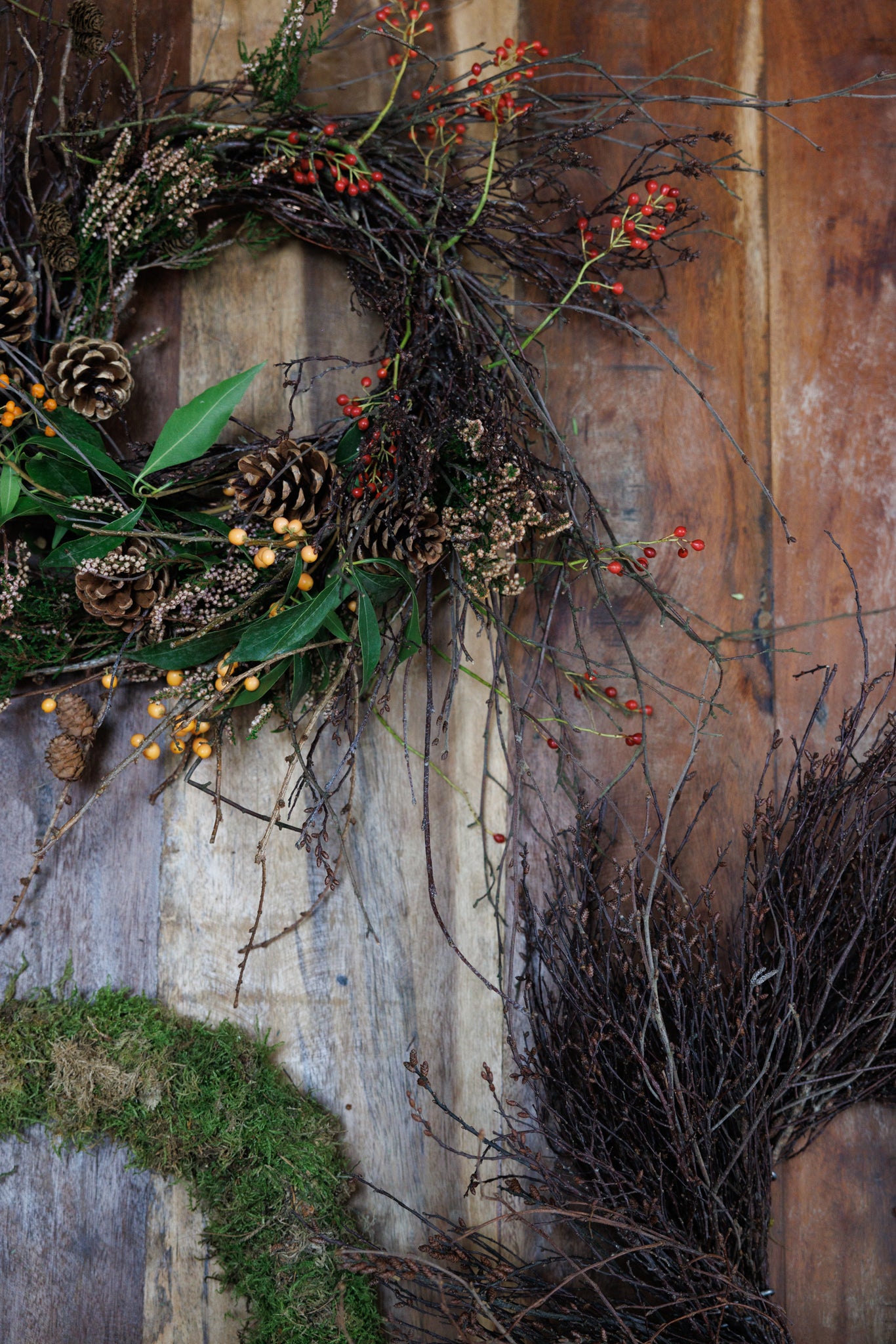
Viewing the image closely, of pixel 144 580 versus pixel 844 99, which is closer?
pixel 144 580

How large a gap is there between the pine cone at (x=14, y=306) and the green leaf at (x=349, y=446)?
18.2 inches

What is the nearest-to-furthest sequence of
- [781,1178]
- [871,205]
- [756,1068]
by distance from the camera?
1. [756,1068]
2. [781,1178]
3. [871,205]

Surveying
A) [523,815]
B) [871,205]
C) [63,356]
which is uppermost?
[871,205]

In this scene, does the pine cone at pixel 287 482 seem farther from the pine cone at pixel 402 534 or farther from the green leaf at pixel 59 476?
the green leaf at pixel 59 476

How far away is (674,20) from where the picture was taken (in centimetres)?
145

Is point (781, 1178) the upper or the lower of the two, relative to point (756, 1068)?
lower

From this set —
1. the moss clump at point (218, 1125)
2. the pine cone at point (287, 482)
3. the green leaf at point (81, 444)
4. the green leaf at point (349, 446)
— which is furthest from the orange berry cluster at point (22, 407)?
the moss clump at point (218, 1125)

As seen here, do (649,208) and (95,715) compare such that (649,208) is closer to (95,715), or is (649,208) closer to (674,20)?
(674,20)

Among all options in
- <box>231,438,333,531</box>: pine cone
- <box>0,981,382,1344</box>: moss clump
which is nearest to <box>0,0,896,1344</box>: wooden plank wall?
<box>0,981,382,1344</box>: moss clump

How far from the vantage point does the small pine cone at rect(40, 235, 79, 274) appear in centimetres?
130

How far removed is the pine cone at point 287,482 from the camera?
117 cm

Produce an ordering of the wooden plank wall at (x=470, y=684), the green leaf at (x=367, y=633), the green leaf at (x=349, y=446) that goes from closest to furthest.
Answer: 1. the green leaf at (x=367, y=633)
2. the green leaf at (x=349, y=446)
3. the wooden plank wall at (x=470, y=684)

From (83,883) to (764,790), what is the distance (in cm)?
108

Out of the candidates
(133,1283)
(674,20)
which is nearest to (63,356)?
(674,20)
